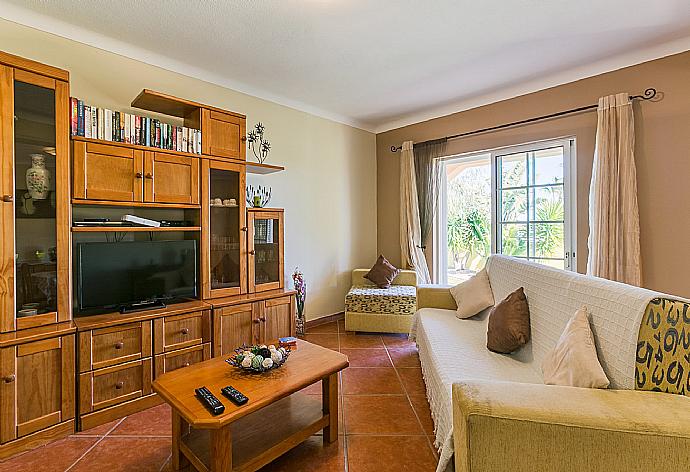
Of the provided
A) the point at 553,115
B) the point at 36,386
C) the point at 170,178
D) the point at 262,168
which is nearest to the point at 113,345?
the point at 36,386

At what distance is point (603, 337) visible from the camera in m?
1.36

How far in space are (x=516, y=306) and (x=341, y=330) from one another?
7.82ft

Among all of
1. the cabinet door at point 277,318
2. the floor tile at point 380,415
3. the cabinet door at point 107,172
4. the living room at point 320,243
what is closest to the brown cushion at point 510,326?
the living room at point 320,243

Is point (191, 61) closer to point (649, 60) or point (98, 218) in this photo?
point (98, 218)

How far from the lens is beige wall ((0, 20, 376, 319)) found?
257cm

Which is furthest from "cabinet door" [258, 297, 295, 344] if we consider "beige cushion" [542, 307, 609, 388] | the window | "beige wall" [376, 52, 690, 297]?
"beige wall" [376, 52, 690, 297]

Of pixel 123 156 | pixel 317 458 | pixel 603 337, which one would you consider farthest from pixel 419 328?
pixel 123 156

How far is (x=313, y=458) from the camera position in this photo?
1.85m

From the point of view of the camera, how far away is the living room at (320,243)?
1364 mm

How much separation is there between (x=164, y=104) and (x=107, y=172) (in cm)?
75

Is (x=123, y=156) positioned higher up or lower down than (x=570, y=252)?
higher up

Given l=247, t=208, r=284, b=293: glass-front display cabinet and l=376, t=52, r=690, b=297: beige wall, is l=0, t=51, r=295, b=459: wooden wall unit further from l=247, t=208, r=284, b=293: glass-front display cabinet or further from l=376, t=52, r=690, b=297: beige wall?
l=376, t=52, r=690, b=297: beige wall

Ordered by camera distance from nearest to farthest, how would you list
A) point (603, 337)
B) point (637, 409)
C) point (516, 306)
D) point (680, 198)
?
point (637, 409) < point (603, 337) < point (516, 306) < point (680, 198)

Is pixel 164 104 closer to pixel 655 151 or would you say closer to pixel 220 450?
pixel 220 450
